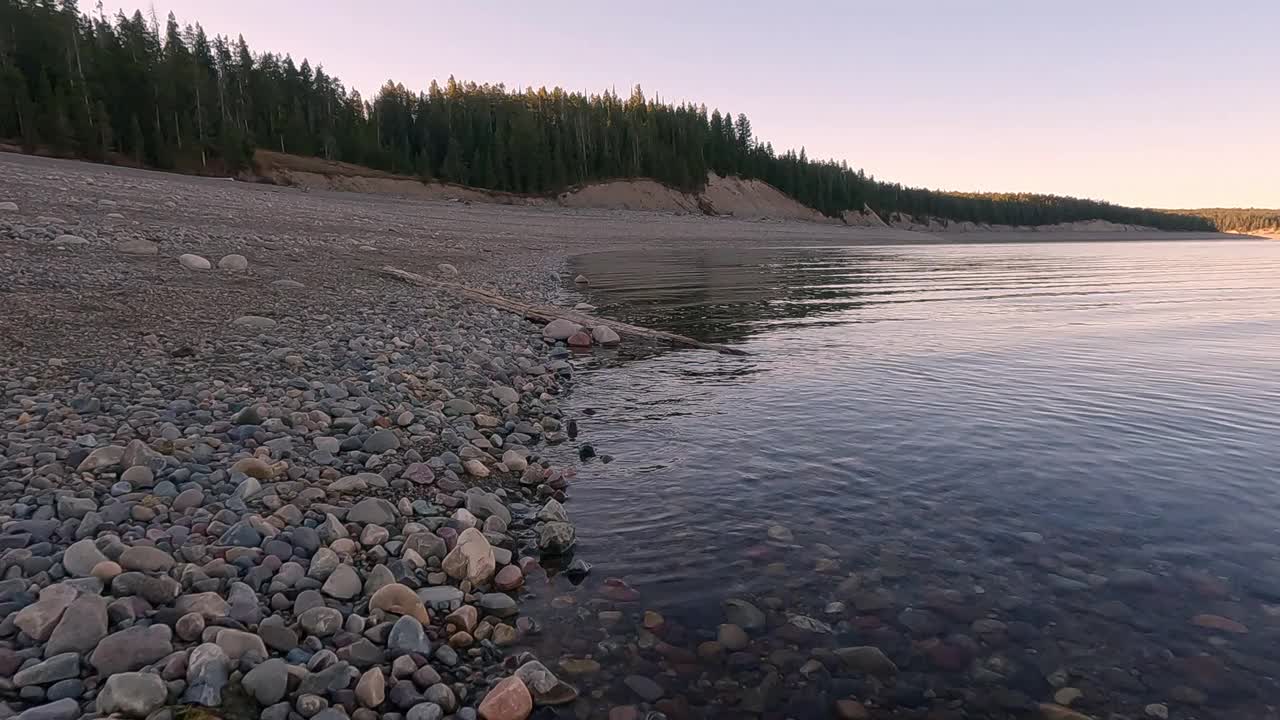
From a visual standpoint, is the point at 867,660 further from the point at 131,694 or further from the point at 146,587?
the point at 146,587

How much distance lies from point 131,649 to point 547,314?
10977 millimetres

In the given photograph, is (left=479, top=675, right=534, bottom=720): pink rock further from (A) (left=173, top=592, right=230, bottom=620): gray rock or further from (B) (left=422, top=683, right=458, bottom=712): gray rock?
(A) (left=173, top=592, right=230, bottom=620): gray rock

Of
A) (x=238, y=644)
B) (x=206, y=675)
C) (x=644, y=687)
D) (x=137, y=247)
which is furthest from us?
(x=137, y=247)

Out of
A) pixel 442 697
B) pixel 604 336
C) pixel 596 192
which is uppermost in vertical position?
pixel 596 192

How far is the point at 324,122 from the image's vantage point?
78.4 meters

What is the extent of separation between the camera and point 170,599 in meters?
3.41

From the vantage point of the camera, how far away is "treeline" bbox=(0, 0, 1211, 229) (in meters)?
54.6

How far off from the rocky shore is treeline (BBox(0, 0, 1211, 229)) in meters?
57.1

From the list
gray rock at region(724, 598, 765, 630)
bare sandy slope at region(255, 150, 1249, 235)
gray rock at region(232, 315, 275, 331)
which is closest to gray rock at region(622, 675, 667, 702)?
gray rock at region(724, 598, 765, 630)

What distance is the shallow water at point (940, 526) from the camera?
11.7 ft

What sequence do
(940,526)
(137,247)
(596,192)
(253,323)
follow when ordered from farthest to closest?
1. (596,192)
2. (137,247)
3. (253,323)
4. (940,526)

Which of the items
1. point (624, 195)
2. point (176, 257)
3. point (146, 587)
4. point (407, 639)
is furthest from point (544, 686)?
point (624, 195)

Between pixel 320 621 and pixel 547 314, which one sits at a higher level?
pixel 547 314

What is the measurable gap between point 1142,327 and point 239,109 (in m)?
84.2
